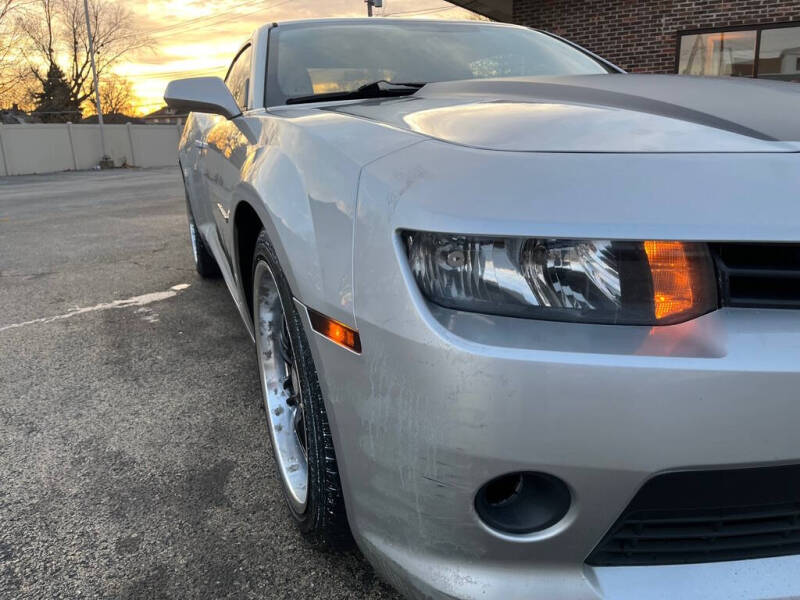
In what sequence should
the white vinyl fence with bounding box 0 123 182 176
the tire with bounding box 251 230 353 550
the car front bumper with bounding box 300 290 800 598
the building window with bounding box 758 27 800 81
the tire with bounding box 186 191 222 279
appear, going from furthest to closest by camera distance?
the white vinyl fence with bounding box 0 123 182 176, the building window with bounding box 758 27 800 81, the tire with bounding box 186 191 222 279, the tire with bounding box 251 230 353 550, the car front bumper with bounding box 300 290 800 598

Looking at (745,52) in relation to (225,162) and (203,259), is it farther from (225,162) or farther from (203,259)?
(225,162)

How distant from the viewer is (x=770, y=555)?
1.14 meters

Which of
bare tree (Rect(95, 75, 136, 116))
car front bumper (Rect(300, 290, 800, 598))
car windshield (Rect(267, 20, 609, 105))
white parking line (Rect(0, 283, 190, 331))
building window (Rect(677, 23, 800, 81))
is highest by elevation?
bare tree (Rect(95, 75, 136, 116))

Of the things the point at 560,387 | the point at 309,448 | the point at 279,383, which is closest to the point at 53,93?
the point at 279,383

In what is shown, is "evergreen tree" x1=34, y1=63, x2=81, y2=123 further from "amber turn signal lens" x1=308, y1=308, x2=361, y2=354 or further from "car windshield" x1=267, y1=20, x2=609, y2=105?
"amber turn signal lens" x1=308, y1=308, x2=361, y2=354

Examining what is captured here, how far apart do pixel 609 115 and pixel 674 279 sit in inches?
21.1

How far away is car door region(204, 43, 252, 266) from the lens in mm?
2250

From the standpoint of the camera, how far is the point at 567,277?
43.2 inches

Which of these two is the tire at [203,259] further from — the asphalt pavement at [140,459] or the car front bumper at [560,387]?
the car front bumper at [560,387]

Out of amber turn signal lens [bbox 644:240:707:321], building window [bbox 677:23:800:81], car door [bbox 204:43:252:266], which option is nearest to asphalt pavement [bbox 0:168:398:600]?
car door [bbox 204:43:252:266]

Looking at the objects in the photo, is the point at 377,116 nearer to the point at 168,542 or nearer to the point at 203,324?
the point at 168,542

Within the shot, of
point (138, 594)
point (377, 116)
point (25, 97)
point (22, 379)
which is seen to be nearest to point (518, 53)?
point (377, 116)

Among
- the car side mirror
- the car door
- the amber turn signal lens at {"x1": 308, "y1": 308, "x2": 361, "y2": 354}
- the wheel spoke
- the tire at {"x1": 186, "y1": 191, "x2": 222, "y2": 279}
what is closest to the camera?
the amber turn signal lens at {"x1": 308, "y1": 308, "x2": 361, "y2": 354}

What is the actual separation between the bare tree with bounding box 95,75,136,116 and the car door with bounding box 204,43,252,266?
52031 millimetres
